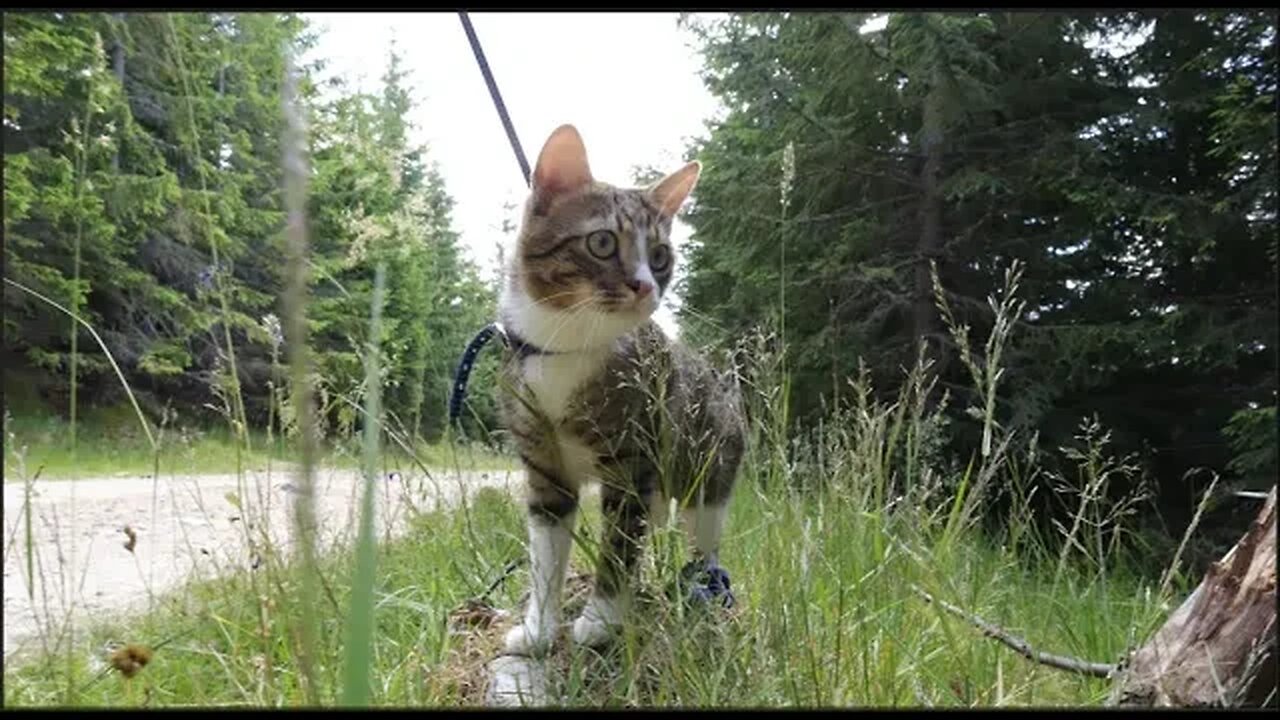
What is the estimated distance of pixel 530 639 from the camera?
1113 mm

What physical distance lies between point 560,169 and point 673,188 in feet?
0.80

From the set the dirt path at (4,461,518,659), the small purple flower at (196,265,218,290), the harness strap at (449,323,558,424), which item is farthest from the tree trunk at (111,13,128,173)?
the harness strap at (449,323,558,424)

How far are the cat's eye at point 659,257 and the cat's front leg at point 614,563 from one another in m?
0.44

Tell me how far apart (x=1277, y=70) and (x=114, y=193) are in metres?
1.77

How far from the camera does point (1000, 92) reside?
318 cm

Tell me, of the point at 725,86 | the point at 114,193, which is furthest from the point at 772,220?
the point at 114,193

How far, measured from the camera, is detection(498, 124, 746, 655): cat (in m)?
1.20

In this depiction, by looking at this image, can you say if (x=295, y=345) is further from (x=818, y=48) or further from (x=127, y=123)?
(x=818, y=48)

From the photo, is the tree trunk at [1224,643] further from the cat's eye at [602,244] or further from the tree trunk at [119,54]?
the tree trunk at [119,54]

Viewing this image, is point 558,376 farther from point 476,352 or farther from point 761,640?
point 761,640

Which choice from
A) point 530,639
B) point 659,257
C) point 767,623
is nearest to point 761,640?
point 767,623

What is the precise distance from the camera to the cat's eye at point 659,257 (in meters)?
1.46

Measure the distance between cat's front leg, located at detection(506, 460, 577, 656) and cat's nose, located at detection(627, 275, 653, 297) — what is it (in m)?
0.34

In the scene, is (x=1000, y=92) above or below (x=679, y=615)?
above
